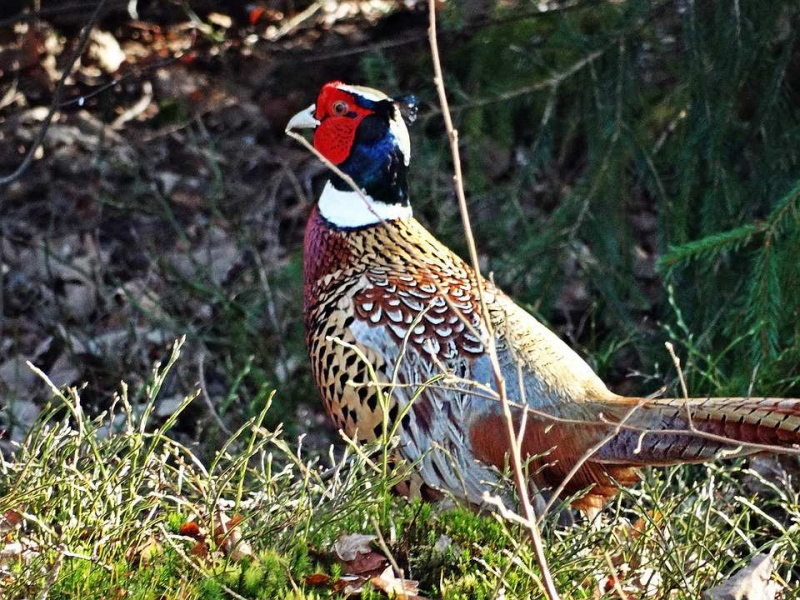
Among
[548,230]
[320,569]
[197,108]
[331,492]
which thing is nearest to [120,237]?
[197,108]

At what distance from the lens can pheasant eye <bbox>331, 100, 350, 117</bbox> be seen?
3648mm

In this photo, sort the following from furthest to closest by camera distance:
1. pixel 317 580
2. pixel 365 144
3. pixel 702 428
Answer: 1. pixel 365 144
2. pixel 702 428
3. pixel 317 580

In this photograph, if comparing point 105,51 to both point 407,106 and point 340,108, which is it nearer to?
point 340,108

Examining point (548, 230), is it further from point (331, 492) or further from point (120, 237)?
point (120, 237)

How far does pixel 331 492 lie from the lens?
2.58 meters

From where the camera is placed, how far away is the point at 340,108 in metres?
3.66

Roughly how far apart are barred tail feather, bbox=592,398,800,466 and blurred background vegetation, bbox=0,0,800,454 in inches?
29.5

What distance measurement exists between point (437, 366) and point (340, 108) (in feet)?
3.68

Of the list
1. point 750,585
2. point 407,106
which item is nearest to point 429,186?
point 407,106

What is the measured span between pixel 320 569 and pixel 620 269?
2.28 metres

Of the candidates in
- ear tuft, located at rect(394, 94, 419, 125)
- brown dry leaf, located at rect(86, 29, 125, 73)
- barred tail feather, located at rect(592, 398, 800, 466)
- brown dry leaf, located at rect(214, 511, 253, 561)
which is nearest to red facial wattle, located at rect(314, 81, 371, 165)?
ear tuft, located at rect(394, 94, 419, 125)

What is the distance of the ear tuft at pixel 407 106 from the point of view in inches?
143

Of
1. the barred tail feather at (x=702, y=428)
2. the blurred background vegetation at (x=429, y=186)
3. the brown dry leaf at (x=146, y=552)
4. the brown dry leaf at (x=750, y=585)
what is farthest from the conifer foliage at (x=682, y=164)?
the brown dry leaf at (x=146, y=552)

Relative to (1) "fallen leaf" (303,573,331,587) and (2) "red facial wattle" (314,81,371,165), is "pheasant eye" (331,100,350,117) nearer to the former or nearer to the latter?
(2) "red facial wattle" (314,81,371,165)
